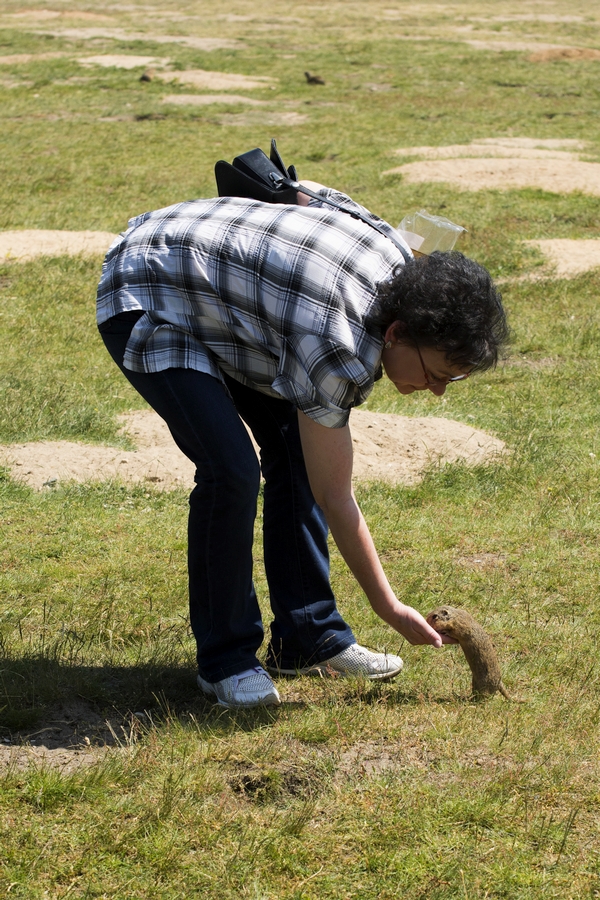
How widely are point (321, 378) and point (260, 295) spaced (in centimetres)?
30

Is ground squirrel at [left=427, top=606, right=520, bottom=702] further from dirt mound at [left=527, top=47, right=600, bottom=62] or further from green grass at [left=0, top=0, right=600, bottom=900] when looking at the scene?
dirt mound at [left=527, top=47, right=600, bottom=62]

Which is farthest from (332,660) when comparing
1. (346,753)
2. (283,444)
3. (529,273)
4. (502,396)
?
(529,273)

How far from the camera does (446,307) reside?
8.52 feet

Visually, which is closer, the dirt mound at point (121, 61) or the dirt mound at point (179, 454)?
the dirt mound at point (179, 454)

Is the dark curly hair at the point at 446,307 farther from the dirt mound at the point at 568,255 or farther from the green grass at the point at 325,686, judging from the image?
the dirt mound at the point at 568,255

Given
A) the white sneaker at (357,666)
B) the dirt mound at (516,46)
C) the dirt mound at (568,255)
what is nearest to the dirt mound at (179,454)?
the white sneaker at (357,666)

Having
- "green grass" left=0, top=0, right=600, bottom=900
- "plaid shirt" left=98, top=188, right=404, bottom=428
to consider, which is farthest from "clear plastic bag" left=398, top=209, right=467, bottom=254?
"green grass" left=0, top=0, right=600, bottom=900

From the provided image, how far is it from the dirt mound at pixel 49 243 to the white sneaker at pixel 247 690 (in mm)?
6906

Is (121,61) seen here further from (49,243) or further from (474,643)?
(474,643)

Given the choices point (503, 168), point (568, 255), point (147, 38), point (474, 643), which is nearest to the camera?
point (474, 643)

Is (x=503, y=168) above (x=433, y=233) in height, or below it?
below

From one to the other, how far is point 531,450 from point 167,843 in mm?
3698

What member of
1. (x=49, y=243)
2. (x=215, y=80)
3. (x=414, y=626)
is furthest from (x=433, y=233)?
(x=215, y=80)

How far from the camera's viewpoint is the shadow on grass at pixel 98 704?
3061 millimetres
